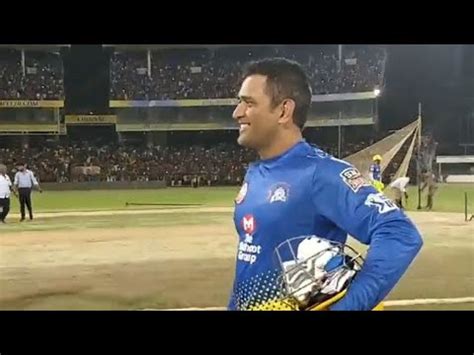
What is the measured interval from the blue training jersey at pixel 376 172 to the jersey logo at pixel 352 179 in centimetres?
67

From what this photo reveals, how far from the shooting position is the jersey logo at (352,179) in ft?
7.87

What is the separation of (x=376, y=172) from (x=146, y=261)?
1.25 m

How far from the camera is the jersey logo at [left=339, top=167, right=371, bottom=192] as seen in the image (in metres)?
2.40

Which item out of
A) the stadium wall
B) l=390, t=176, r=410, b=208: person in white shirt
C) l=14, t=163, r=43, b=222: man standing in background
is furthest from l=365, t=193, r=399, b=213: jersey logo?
l=14, t=163, r=43, b=222: man standing in background

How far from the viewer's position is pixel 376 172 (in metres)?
3.34

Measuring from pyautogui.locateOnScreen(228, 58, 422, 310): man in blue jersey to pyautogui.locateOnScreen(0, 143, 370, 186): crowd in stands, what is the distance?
753 millimetres

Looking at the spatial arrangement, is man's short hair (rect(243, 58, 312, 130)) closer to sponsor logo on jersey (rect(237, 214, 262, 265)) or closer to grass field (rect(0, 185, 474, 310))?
sponsor logo on jersey (rect(237, 214, 262, 265))

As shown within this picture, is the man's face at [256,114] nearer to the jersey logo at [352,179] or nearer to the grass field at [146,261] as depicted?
the jersey logo at [352,179]

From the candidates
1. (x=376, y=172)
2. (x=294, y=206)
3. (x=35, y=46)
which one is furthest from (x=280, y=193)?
(x=35, y=46)

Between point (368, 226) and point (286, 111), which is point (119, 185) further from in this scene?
point (368, 226)
